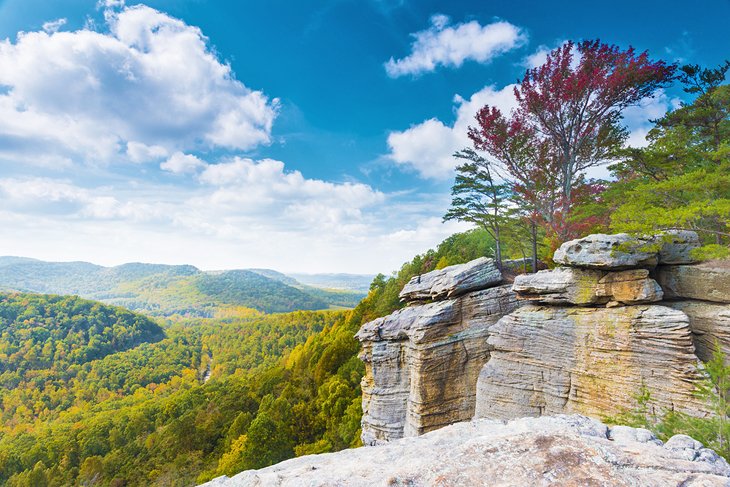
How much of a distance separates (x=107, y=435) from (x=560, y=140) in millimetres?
A: 74661

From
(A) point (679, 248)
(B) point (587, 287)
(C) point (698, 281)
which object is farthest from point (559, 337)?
(A) point (679, 248)

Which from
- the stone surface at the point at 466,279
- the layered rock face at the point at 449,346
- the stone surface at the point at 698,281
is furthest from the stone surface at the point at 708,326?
the stone surface at the point at 466,279

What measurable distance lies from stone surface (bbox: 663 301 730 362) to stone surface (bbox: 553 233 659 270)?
2.00 metres

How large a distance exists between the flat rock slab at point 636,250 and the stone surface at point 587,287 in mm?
453

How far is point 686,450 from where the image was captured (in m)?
5.74

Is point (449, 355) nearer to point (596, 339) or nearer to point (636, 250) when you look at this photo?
point (596, 339)

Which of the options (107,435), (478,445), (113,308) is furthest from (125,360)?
(478,445)

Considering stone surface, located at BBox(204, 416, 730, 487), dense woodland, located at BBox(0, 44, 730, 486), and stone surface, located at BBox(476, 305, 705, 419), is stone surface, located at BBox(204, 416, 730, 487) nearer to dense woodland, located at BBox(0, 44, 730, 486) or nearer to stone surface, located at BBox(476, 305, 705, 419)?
stone surface, located at BBox(476, 305, 705, 419)

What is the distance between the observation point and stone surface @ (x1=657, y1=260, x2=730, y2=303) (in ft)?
38.2

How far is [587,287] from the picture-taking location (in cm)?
1356

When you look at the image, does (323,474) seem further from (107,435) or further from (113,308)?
(113,308)

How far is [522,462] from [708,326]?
36.0 ft

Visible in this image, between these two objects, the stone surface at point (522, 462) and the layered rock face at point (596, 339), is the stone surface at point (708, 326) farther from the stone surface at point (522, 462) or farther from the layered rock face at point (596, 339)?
the stone surface at point (522, 462)

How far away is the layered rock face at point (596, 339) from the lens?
1120 cm
